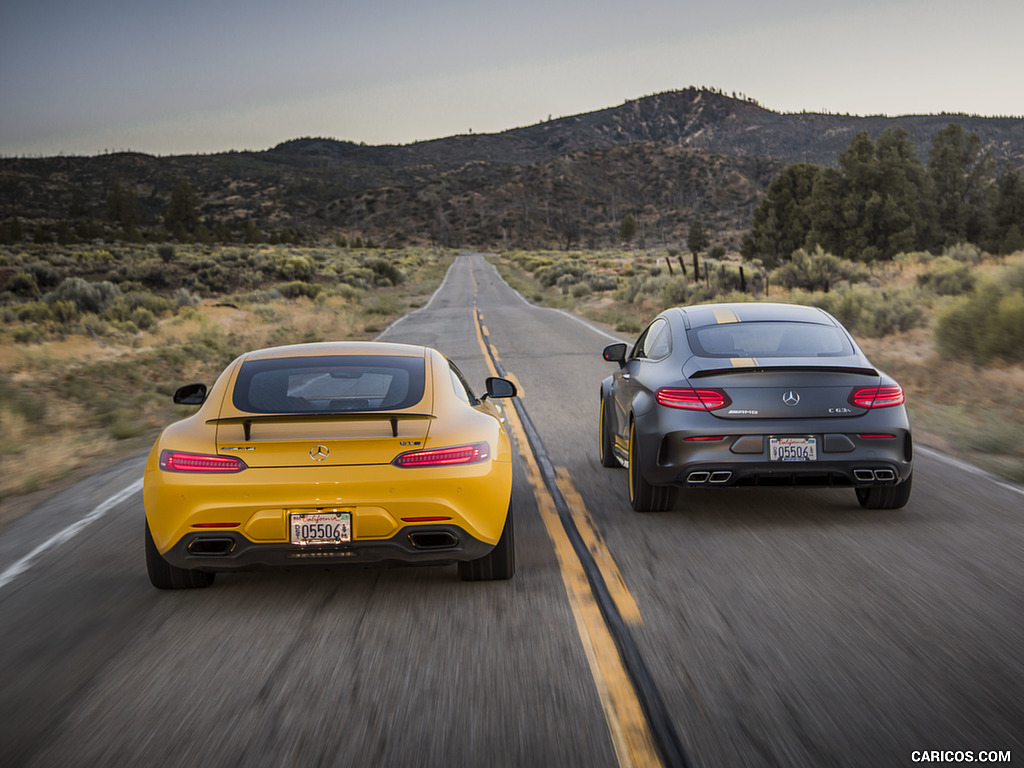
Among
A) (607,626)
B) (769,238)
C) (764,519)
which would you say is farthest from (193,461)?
(769,238)

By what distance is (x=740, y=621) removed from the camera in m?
Result: 4.52

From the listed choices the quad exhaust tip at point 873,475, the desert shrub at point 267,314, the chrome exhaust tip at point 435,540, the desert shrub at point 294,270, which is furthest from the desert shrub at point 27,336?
the desert shrub at point 294,270

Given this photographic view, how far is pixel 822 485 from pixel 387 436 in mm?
3148

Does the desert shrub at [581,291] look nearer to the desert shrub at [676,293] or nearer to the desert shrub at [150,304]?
the desert shrub at [676,293]

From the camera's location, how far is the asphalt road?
10.8ft

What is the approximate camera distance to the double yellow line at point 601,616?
3.32 meters

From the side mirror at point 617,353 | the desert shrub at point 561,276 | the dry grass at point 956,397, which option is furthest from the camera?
the desert shrub at point 561,276

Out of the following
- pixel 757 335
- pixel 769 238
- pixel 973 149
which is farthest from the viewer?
pixel 769 238

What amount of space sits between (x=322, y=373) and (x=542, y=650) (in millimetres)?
2183

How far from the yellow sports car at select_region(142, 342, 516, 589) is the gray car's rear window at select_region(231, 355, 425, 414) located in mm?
71

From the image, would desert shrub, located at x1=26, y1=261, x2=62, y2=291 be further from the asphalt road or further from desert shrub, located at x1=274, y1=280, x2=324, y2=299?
the asphalt road

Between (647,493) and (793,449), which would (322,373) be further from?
(793,449)

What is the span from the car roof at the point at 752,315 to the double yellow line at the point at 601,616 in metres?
1.74

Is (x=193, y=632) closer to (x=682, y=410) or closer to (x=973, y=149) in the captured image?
(x=682, y=410)
